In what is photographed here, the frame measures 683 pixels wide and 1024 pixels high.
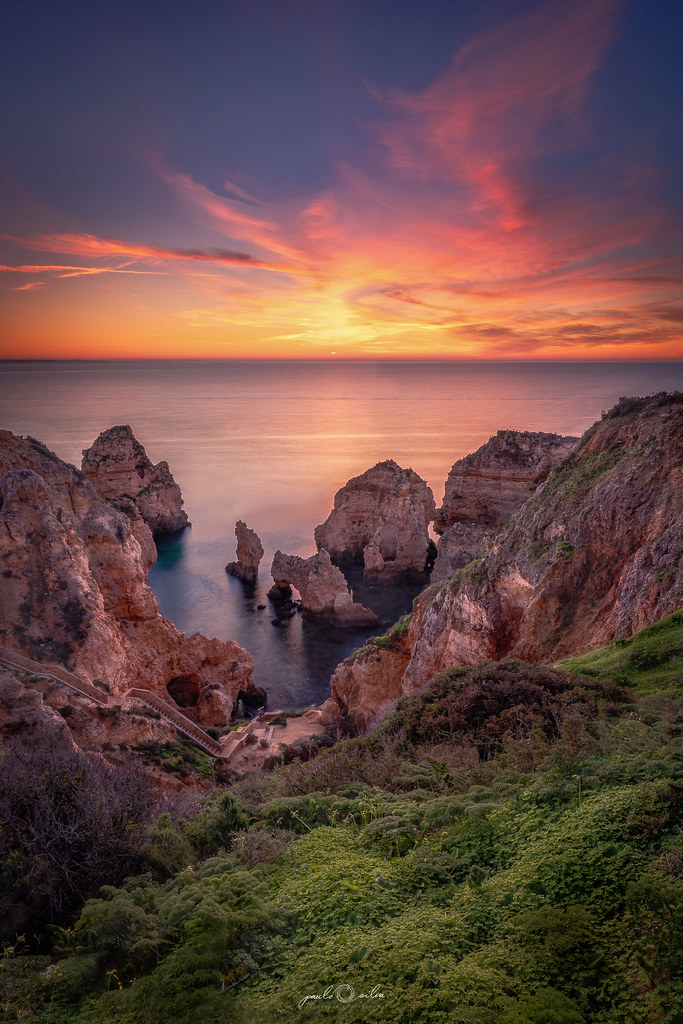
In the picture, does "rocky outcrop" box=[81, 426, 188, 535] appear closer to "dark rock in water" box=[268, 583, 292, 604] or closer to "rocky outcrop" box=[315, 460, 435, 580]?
"dark rock in water" box=[268, 583, 292, 604]

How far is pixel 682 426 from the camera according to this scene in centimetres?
1530

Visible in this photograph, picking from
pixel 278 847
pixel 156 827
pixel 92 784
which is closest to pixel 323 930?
pixel 278 847

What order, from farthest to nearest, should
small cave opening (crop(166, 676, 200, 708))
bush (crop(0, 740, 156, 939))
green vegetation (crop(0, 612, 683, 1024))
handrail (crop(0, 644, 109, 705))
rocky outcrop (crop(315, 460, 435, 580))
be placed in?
rocky outcrop (crop(315, 460, 435, 580)), small cave opening (crop(166, 676, 200, 708)), handrail (crop(0, 644, 109, 705)), bush (crop(0, 740, 156, 939)), green vegetation (crop(0, 612, 683, 1024))

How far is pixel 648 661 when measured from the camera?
10000 mm

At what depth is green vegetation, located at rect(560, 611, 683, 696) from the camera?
364 inches

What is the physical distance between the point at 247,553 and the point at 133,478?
62.5 ft

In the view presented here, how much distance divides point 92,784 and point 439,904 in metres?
5.63

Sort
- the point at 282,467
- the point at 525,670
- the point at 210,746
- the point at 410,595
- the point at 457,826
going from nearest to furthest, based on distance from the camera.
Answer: the point at 457,826 → the point at 525,670 → the point at 210,746 → the point at 410,595 → the point at 282,467

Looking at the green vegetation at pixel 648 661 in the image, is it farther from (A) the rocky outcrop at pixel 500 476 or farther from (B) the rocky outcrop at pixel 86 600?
(A) the rocky outcrop at pixel 500 476

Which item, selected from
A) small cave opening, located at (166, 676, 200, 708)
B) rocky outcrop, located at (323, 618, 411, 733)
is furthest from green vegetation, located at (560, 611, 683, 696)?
small cave opening, located at (166, 676, 200, 708)

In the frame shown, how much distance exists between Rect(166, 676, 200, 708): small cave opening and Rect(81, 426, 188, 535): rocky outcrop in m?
30.5

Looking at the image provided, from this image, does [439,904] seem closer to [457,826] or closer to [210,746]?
[457,826]

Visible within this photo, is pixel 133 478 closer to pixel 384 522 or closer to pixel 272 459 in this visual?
pixel 384 522

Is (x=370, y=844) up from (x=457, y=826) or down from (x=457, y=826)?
down
